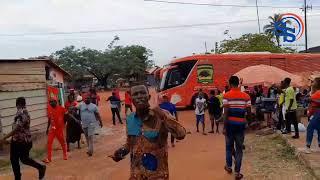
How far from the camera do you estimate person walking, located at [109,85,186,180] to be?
3973 millimetres

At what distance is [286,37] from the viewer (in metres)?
37.5

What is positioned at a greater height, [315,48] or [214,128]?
[315,48]

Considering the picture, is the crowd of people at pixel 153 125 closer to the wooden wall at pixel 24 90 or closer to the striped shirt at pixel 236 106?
the striped shirt at pixel 236 106

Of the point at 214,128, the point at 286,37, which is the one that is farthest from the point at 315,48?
the point at 214,128

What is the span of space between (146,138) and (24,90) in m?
12.3

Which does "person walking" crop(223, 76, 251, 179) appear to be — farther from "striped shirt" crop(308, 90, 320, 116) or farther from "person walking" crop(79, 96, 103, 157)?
"person walking" crop(79, 96, 103, 157)

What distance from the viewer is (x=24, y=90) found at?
15562mm

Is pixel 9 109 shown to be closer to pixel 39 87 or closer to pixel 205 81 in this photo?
pixel 39 87

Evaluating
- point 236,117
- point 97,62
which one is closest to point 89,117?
point 236,117

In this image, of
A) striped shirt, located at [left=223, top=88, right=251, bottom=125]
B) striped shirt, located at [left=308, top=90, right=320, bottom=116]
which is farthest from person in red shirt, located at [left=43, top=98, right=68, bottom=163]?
striped shirt, located at [left=308, top=90, right=320, bottom=116]

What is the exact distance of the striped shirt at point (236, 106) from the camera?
841 cm

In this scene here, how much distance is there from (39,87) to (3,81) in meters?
2.01

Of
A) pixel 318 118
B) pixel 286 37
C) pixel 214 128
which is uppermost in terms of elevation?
pixel 286 37

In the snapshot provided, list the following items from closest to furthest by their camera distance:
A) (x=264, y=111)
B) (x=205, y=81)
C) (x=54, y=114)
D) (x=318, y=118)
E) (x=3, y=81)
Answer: (x=318, y=118) → (x=54, y=114) → (x=3, y=81) → (x=264, y=111) → (x=205, y=81)
